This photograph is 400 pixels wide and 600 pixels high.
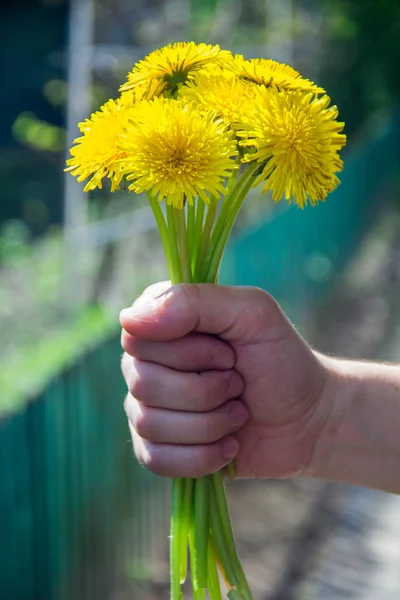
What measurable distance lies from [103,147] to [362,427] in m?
0.78

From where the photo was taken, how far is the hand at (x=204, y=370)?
135 centimetres

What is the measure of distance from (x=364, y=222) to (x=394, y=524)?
672 cm

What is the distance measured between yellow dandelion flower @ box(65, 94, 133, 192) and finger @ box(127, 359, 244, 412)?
34cm

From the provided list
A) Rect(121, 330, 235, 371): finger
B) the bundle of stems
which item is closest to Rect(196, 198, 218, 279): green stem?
the bundle of stems

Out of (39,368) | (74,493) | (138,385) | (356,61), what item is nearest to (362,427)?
(138,385)

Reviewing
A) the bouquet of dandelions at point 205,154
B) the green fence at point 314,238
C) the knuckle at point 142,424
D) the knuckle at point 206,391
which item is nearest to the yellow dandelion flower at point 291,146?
the bouquet of dandelions at point 205,154

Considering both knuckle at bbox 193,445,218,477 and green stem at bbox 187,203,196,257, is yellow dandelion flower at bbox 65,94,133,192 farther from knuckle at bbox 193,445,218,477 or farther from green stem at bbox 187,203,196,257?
knuckle at bbox 193,445,218,477

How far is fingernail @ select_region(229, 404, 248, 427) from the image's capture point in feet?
4.80

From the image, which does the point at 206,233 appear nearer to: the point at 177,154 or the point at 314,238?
the point at 177,154

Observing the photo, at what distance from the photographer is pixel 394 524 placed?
169 inches

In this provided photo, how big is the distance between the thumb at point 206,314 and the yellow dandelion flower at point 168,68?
1.00 ft

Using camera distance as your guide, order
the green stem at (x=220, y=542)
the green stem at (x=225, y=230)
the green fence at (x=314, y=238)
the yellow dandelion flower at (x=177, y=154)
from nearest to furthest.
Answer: the yellow dandelion flower at (x=177, y=154)
the green stem at (x=225, y=230)
the green stem at (x=220, y=542)
the green fence at (x=314, y=238)

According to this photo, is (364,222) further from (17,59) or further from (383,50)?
(17,59)

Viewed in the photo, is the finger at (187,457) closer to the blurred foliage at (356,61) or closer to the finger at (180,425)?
the finger at (180,425)
